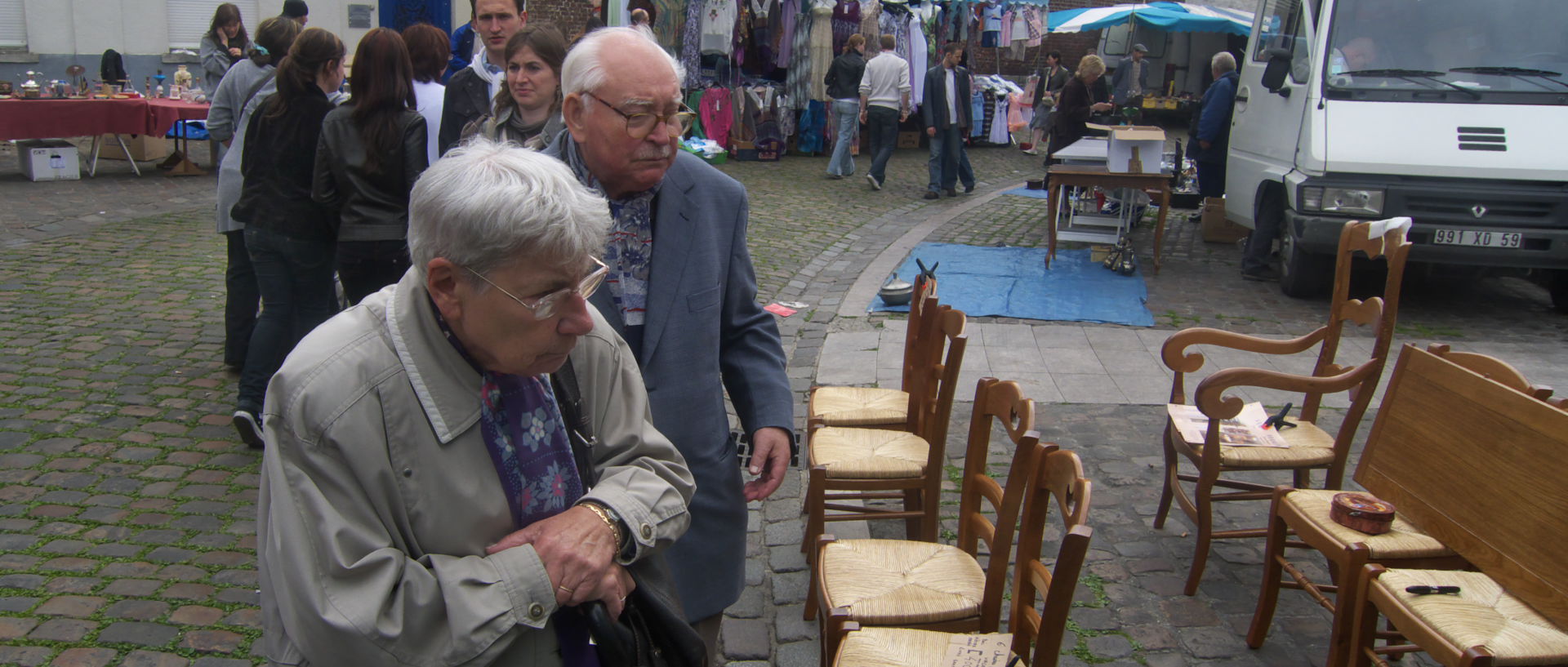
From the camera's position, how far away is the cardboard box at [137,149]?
13281 mm

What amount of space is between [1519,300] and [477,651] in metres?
9.40

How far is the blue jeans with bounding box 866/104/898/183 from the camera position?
13.7 m

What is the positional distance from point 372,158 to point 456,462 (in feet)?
10.3

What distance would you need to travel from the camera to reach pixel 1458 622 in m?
2.67

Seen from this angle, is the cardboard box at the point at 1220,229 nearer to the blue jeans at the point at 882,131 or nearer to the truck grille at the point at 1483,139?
the truck grille at the point at 1483,139

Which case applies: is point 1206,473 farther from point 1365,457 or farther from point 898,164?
point 898,164

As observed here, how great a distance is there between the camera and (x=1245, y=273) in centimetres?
914

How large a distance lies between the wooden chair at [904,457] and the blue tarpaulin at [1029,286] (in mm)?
3701

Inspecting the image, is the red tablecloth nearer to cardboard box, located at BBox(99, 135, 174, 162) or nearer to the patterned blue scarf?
cardboard box, located at BBox(99, 135, 174, 162)

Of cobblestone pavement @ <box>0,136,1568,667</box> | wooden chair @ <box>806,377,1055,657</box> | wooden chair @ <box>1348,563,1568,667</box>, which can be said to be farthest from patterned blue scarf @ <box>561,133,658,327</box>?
wooden chair @ <box>1348,563,1568,667</box>

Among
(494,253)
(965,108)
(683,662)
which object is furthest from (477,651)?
(965,108)

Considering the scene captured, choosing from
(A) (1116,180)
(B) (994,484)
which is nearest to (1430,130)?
(A) (1116,180)

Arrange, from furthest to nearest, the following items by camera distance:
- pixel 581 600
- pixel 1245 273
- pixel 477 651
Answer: pixel 1245 273 → pixel 581 600 → pixel 477 651

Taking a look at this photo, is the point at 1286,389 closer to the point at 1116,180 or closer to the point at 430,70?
the point at 430,70
